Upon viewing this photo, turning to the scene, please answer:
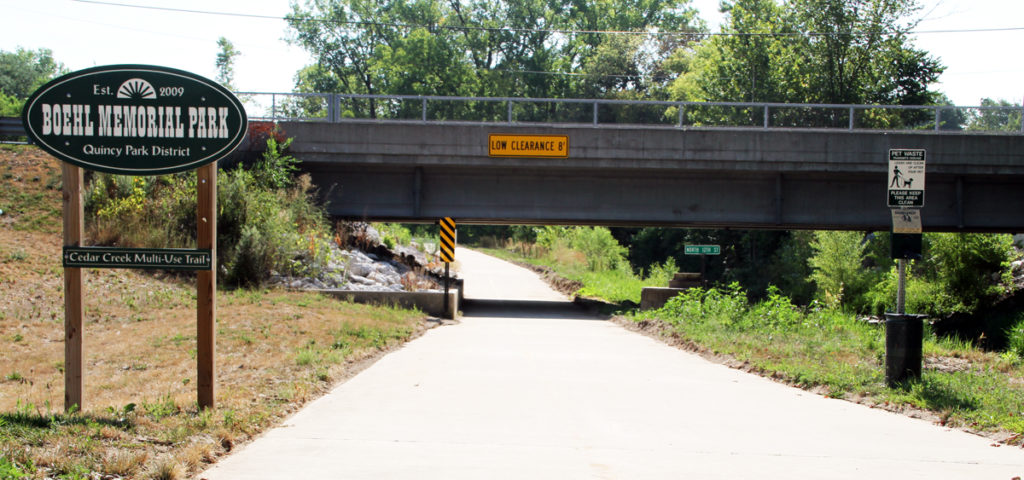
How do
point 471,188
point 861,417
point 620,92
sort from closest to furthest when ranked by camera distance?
point 861,417 < point 471,188 < point 620,92

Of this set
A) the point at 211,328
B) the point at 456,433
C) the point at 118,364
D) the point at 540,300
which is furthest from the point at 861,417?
the point at 540,300

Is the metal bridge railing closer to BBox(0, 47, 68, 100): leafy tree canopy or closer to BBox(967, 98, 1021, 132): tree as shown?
BBox(967, 98, 1021, 132): tree

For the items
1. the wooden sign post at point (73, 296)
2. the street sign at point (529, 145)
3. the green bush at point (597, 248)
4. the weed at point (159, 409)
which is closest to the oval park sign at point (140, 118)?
the wooden sign post at point (73, 296)

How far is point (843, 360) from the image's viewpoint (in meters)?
12.2

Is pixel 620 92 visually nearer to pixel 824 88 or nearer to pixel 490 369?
pixel 824 88

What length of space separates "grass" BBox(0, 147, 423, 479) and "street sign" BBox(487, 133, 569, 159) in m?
6.80

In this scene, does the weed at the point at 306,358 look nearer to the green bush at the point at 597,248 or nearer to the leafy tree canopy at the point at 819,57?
the green bush at the point at 597,248

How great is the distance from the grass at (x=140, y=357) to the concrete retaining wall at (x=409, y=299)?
1102 millimetres

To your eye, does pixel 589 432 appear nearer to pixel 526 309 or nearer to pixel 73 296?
pixel 73 296

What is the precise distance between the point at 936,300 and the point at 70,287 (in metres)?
26.3

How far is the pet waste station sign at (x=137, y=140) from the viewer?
24.4 ft

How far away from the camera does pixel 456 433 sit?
7.29 meters

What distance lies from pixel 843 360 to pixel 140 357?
10.3m

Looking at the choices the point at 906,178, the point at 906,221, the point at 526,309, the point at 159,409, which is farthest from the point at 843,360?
the point at 526,309
